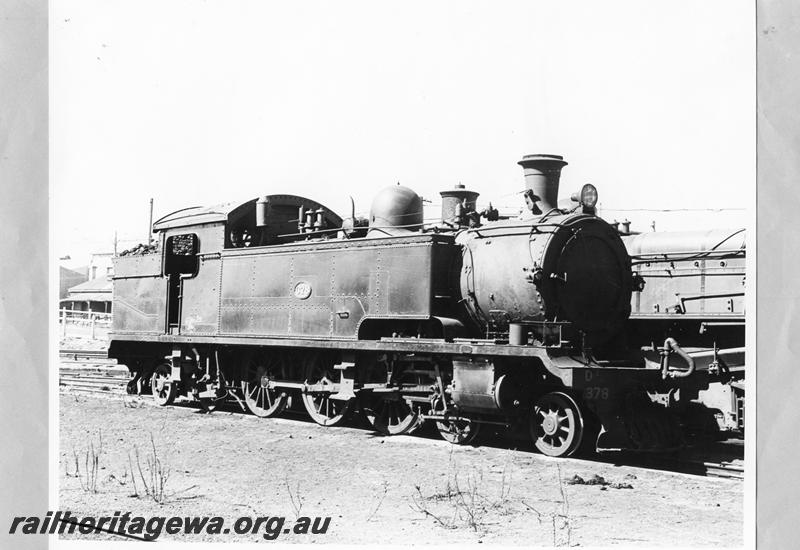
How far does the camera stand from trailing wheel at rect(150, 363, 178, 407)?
13.1m

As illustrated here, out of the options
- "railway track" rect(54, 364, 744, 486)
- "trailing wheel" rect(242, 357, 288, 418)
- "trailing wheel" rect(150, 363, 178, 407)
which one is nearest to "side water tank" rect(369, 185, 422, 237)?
"trailing wheel" rect(242, 357, 288, 418)

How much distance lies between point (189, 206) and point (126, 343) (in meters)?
3.04

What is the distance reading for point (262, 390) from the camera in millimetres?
12031

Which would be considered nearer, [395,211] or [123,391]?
[395,211]

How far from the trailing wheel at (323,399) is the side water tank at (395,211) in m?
2.03

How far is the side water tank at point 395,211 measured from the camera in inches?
417

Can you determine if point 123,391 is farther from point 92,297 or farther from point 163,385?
point 92,297

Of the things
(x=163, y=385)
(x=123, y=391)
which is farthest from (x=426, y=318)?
(x=123, y=391)

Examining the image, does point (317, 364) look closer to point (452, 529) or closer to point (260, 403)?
point (260, 403)

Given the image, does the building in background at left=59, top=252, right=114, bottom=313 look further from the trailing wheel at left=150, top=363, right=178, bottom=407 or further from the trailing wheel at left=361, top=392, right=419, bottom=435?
the trailing wheel at left=361, top=392, right=419, bottom=435

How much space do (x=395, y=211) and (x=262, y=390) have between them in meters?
3.62
